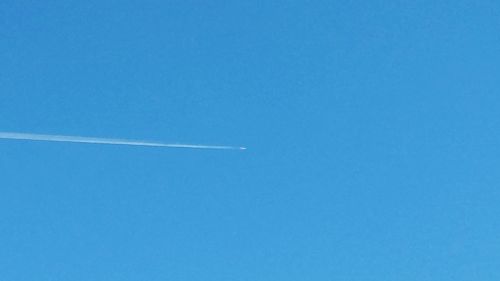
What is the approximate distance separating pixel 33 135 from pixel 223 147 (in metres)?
3.75

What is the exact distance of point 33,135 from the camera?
1256 cm

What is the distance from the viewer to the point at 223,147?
13.9 meters

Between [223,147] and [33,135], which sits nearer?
[33,135]
